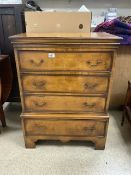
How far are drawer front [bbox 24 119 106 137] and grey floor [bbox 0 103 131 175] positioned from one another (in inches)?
6.6

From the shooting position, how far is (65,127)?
150 centimetres

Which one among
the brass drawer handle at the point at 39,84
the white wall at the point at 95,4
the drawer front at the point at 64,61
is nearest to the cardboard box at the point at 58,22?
the drawer front at the point at 64,61

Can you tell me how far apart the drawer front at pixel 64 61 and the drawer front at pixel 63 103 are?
0.25 meters

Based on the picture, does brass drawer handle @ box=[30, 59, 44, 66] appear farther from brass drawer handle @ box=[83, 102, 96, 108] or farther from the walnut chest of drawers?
brass drawer handle @ box=[83, 102, 96, 108]

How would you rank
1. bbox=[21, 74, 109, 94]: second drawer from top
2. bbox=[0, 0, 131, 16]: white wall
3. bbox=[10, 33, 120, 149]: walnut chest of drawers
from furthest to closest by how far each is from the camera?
bbox=[0, 0, 131, 16]: white wall, bbox=[21, 74, 109, 94]: second drawer from top, bbox=[10, 33, 120, 149]: walnut chest of drawers

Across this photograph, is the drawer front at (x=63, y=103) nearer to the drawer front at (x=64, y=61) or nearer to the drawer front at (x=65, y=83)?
the drawer front at (x=65, y=83)

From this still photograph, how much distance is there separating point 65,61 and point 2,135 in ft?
3.51

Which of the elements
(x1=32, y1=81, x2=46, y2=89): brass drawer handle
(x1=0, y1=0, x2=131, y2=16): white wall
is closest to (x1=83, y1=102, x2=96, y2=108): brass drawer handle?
(x1=32, y1=81, x2=46, y2=89): brass drawer handle

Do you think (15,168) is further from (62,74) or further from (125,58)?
(125,58)

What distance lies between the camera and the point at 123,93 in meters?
2.06

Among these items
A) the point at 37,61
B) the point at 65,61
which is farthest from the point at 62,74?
the point at 37,61

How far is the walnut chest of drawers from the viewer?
1.22 metres

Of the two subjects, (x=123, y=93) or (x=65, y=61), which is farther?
(x=123, y=93)

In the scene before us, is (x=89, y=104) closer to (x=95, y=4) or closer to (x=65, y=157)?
(x=65, y=157)
